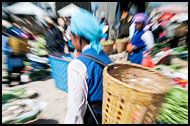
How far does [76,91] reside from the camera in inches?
30.7

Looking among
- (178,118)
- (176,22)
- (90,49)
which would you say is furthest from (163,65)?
(90,49)

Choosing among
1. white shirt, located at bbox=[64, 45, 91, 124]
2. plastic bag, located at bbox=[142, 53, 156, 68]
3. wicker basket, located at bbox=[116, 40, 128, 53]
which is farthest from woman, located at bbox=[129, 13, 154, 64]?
wicker basket, located at bbox=[116, 40, 128, 53]

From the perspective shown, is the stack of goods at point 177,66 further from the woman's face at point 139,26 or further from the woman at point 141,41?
the woman's face at point 139,26

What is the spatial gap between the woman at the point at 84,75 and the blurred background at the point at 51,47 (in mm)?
1123

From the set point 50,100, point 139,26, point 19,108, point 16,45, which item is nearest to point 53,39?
point 16,45

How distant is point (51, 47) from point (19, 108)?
1.95 metres

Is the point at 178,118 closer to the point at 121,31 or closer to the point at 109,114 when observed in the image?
the point at 109,114

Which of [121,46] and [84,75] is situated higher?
[121,46]

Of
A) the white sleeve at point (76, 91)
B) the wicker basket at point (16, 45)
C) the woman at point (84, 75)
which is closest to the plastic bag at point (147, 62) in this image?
the woman at point (84, 75)

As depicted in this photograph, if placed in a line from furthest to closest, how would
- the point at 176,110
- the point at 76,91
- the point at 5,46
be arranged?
the point at 5,46, the point at 176,110, the point at 76,91

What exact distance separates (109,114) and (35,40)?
3.83 metres

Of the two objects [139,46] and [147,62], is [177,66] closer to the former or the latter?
[147,62]

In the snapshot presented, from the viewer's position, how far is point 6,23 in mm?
3100

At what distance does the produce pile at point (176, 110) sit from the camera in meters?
1.42
